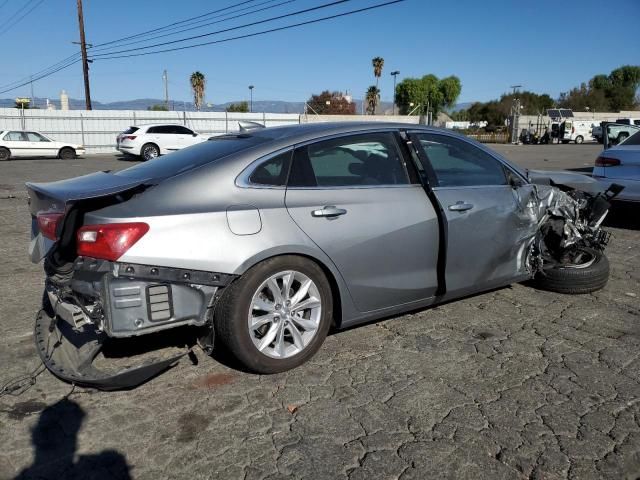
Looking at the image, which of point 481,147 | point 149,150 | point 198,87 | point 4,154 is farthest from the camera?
point 198,87

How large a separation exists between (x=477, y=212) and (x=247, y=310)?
199 centimetres

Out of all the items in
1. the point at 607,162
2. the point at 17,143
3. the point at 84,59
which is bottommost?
the point at 607,162

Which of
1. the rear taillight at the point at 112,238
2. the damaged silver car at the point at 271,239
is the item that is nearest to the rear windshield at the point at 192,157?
the damaged silver car at the point at 271,239

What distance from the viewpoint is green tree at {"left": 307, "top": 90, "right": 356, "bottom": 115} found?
7603 cm

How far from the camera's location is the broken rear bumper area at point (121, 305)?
2.89 metres

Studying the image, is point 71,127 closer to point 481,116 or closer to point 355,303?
point 355,303

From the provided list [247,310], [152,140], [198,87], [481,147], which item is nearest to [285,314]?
[247,310]

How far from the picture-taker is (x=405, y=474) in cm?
249

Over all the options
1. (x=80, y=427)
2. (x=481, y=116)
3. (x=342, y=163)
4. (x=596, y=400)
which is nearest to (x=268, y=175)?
(x=342, y=163)

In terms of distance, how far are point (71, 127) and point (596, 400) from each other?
3210cm

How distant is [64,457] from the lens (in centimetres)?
261

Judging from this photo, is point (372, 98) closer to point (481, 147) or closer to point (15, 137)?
point (15, 137)

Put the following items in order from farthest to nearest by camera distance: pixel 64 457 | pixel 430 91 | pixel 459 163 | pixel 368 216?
pixel 430 91 → pixel 459 163 → pixel 368 216 → pixel 64 457

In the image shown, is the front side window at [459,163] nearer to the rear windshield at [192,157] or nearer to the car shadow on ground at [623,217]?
the rear windshield at [192,157]
